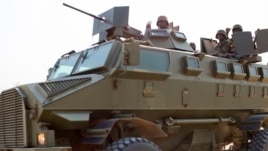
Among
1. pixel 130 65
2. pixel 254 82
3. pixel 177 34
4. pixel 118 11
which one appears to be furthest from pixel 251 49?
pixel 130 65

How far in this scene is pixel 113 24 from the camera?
8.06 m

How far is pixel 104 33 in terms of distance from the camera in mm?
8438

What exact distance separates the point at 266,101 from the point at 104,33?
158 inches

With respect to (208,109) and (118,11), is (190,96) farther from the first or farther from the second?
(118,11)

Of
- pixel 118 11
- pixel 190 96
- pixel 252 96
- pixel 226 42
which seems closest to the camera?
pixel 190 96

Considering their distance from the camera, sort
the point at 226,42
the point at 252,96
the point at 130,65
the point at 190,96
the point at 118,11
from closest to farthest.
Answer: the point at 130,65
the point at 190,96
the point at 118,11
the point at 252,96
the point at 226,42

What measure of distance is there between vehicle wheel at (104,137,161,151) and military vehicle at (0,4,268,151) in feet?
0.05

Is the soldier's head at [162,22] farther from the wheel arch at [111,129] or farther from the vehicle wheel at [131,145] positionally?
the vehicle wheel at [131,145]

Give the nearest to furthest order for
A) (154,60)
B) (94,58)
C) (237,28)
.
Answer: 1. (94,58)
2. (154,60)
3. (237,28)

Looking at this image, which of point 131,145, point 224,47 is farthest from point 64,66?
point 224,47

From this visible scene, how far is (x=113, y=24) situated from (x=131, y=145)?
322 cm

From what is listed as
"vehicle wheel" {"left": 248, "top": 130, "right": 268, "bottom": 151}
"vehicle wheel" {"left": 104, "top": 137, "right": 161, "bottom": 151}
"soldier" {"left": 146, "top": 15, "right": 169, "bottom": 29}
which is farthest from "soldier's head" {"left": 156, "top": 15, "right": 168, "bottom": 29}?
"vehicle wheel" {"left": 104, "top": 137, "right": 161, "bottom": 151}

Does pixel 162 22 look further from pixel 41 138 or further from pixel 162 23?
pixel 41 138

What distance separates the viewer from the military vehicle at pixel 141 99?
18.3ft
